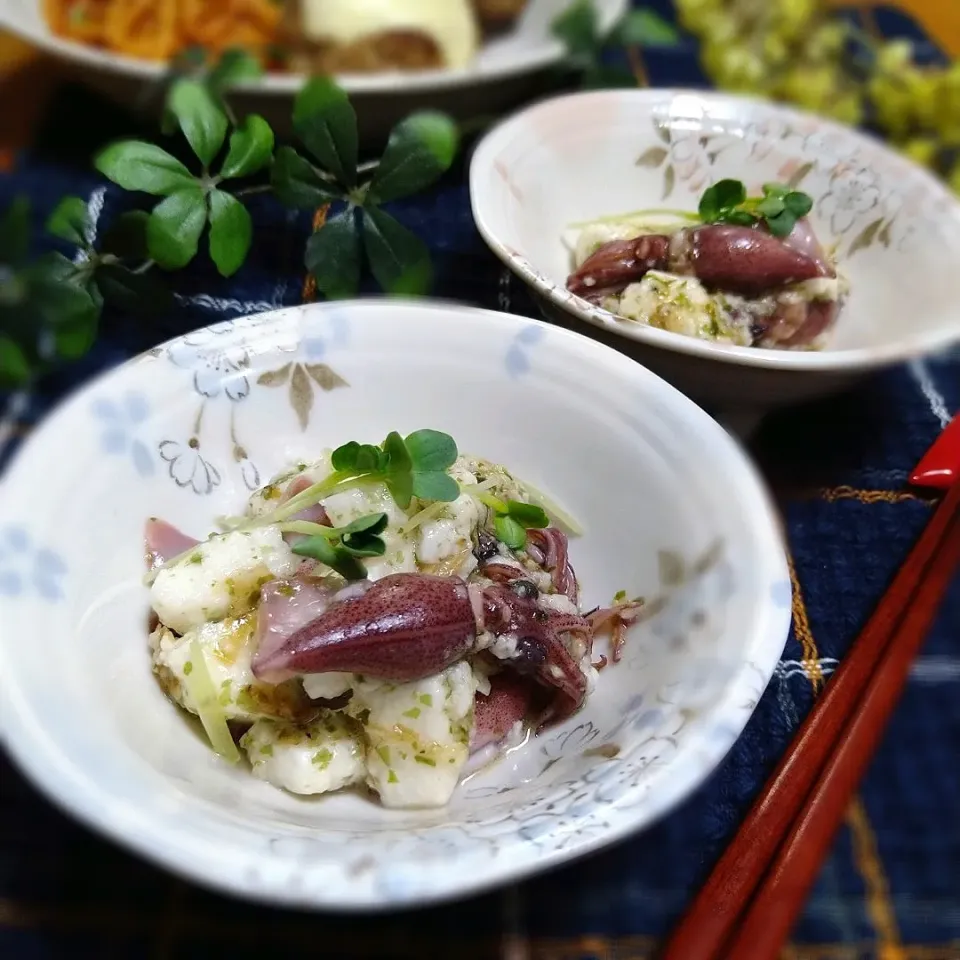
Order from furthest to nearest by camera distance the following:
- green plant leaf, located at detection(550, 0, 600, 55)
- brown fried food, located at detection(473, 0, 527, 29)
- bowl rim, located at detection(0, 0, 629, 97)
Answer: brown fried food, located at detection(473, 0, 527, 29) < green plant leaf, located at detection(550, 0, 600, 55) < bowl rim, located at detection(0, 0, 629, 97)

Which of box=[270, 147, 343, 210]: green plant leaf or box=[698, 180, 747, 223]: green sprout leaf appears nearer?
box=[270, 147, 343, 210]: green plant leaf

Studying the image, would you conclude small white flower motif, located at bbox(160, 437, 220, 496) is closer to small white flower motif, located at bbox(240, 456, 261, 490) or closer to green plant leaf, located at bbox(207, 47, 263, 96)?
small white flower motif, located at bbox(240, 456, 261, 490)

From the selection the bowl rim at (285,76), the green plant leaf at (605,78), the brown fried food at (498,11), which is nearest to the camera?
the bowl rim at (285,76)

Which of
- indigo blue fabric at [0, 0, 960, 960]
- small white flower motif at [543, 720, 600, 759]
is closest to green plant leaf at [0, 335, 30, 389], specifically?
indigo blue fabric at [0, 0, 960, 960]

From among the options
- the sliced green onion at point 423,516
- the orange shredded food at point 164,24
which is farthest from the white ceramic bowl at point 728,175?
the orange shredded food at point 164,24

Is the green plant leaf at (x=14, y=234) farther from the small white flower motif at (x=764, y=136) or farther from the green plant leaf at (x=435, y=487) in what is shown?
the small white flower motif at (x=764, y=136)

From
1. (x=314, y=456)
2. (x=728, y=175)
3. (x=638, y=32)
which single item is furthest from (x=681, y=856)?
(x=638, y=32)
